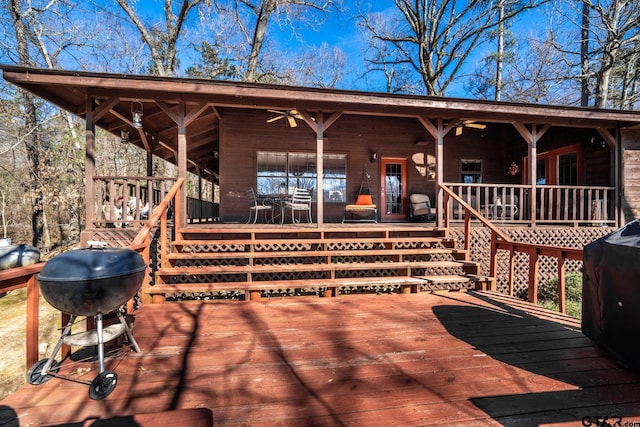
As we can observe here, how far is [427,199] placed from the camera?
27.6 feet

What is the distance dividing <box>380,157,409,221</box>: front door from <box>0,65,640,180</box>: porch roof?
2668mm

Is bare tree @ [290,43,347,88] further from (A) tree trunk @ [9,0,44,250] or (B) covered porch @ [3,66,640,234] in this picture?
(A) tree trunk @ [9,0,44,250]

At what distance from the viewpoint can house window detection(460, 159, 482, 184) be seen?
9.23 metres

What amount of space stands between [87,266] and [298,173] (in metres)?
6.68

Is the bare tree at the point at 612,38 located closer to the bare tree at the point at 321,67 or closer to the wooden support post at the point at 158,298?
the bare tree at the point at 321,67

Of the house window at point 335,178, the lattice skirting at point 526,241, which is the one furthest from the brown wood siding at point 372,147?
the lattice skirting at point 526,241

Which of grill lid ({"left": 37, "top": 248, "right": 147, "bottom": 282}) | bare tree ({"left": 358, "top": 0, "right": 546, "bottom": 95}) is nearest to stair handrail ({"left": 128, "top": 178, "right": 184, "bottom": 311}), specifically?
grill lid ({"left": 37, "top": 248, "right": 147, "bottom": 282})

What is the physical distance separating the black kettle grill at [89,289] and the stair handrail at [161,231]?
964 mm

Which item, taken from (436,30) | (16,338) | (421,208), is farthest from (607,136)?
(16,338)

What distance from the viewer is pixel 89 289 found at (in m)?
1.84

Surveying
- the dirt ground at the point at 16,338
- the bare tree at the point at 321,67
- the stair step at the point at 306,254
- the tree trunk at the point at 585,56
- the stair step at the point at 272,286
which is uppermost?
the bare tree at the point at 321,67

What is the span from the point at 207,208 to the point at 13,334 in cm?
666

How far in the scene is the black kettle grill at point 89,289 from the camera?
5.96ft

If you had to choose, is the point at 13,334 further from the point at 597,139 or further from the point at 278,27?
the point at 278,27
